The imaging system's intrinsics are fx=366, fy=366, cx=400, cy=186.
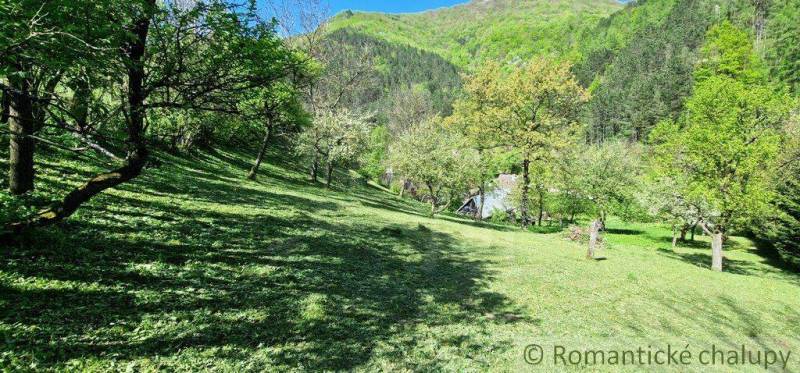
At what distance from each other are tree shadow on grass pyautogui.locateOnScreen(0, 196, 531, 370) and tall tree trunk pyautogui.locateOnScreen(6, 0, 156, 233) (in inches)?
34.3

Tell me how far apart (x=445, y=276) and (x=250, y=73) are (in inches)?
431

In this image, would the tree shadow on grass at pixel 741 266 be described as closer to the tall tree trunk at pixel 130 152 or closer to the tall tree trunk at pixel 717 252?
the tall tree trunk at pixel 717 252

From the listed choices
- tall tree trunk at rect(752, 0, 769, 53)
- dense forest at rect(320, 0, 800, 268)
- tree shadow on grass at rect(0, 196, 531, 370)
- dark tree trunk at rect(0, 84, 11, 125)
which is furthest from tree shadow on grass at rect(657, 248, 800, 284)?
tall tree trunk at rect(752, 0, 769, 53)

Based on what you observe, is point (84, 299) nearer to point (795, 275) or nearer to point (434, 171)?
point (434, 171)

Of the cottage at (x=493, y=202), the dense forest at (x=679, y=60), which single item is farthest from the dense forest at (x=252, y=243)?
the dense forest at (x=679, y=60)

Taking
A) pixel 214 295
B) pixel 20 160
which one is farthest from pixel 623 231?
pixel 20 160

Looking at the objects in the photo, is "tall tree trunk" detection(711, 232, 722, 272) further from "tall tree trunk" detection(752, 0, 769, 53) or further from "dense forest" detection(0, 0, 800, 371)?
"tall tree trunk" detection(752, 0, 769, 53)

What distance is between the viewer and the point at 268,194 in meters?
27.0

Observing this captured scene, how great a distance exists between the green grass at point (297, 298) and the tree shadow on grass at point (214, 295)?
0.05 metres

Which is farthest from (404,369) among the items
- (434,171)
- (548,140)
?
(548,140)

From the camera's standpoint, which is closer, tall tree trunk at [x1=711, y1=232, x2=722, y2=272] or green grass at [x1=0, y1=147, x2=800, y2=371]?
green grass at [x1=0, y1=147, x2=800, y2=371]

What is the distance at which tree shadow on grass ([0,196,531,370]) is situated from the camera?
723 cm

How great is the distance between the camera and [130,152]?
10.4 metres

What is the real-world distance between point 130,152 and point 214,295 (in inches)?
188
